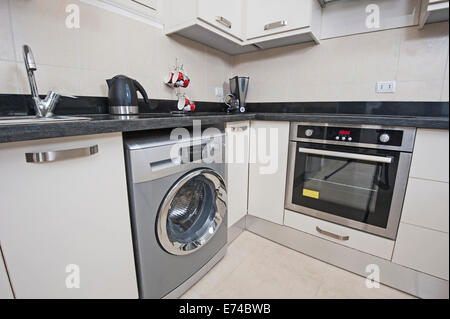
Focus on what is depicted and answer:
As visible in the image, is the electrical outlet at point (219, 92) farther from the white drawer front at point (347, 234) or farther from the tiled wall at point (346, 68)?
the white drawer front at point (347, 234)

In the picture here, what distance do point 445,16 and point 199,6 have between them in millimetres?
1204

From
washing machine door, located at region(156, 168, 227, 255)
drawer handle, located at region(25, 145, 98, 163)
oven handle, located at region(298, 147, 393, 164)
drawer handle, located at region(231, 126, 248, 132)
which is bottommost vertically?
washing machine door, located at region(156, 168, 227, 255)

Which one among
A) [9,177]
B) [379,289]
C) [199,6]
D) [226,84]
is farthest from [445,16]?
[226,84]

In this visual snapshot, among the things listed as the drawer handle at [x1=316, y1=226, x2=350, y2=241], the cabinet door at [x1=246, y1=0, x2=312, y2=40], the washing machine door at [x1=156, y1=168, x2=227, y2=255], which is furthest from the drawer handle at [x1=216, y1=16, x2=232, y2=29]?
the drawer handle at [x1=316, y1=226, x2=350, y2=241]

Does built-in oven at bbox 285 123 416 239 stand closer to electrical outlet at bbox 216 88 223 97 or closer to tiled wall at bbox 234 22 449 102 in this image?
tiled wall at bbox 234 22 449 102

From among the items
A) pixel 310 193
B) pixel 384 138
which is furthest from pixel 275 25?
pixel 310 193

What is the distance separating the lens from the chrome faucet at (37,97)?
0.83 metres

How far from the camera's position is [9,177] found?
0.56 m

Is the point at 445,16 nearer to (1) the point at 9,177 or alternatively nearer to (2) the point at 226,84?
(1) the point at 9,177

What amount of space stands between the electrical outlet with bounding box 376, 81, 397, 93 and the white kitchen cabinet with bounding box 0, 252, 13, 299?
6.33 ft

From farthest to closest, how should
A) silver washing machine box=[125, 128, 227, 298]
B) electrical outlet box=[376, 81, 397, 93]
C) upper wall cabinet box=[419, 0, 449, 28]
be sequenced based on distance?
electrical outlet box=[376, 81, 397, 93] < silver washing machine box=[125, 128, 227, 298] < upper wall cabinet box=[419, 0, 449, 28]

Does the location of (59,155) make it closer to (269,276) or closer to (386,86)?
(269,276)

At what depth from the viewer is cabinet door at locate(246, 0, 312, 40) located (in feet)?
4.50

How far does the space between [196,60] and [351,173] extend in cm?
132
